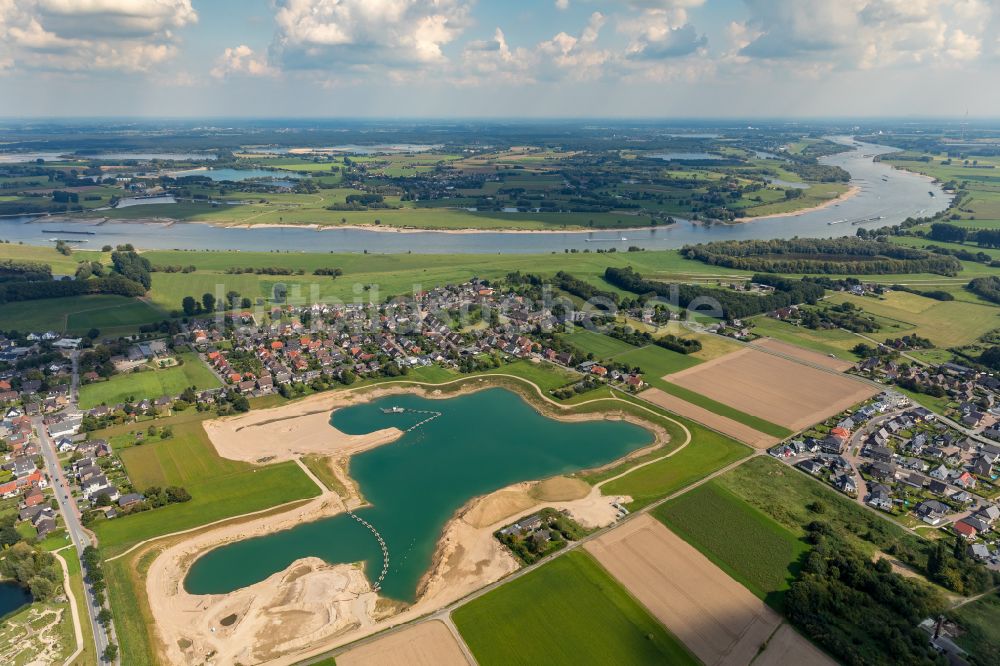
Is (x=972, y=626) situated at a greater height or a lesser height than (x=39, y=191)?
lesser

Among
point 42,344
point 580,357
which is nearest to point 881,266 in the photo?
point 580,357

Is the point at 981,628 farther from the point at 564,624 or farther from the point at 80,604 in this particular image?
the point at 80,604

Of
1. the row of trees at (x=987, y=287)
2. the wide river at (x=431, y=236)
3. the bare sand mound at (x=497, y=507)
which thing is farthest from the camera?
the wide river at (x=431, y=236)

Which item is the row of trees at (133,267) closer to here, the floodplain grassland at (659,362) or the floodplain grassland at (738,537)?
the floodplain grassland at (659,362)

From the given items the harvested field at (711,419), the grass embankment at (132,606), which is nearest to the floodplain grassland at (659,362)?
the harvested field at (711,419)

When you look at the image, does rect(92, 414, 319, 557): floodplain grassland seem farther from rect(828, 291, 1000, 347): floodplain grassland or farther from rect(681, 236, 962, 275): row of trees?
rect(681, 236, 962, 275): row of trees

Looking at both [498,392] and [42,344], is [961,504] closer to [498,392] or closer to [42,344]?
[498,392]
